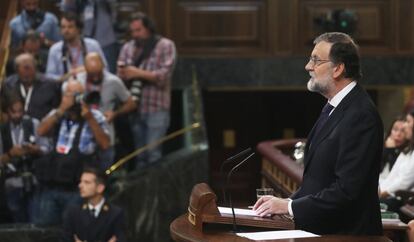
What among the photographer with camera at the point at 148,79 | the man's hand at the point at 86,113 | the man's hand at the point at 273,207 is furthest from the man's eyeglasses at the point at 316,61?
the photographer with camera at the point at 148,79

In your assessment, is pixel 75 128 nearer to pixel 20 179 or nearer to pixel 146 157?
pixel 20 179

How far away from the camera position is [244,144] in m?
12.9

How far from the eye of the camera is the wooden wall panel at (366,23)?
11883 mm

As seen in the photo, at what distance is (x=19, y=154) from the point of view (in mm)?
8352

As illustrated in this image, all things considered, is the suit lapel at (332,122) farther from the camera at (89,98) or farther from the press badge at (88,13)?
the press badge at (88,13)

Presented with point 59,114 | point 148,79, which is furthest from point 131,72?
point 59,114

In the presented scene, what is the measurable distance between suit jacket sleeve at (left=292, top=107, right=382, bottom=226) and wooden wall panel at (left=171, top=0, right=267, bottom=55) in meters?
8.20

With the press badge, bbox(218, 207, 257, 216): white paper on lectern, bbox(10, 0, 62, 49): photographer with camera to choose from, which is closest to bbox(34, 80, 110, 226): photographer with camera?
the press badge

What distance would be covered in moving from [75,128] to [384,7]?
516cm

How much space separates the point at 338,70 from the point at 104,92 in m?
5.03

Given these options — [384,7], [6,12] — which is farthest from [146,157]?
[384,7]

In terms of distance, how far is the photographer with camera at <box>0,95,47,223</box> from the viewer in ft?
27.2

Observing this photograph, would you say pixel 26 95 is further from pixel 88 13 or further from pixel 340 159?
pixel 340 159

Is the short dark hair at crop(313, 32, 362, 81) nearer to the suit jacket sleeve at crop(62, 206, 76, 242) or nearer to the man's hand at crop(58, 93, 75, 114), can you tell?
the suit jacket sleeve at crop(62, 206, 76, 242)
